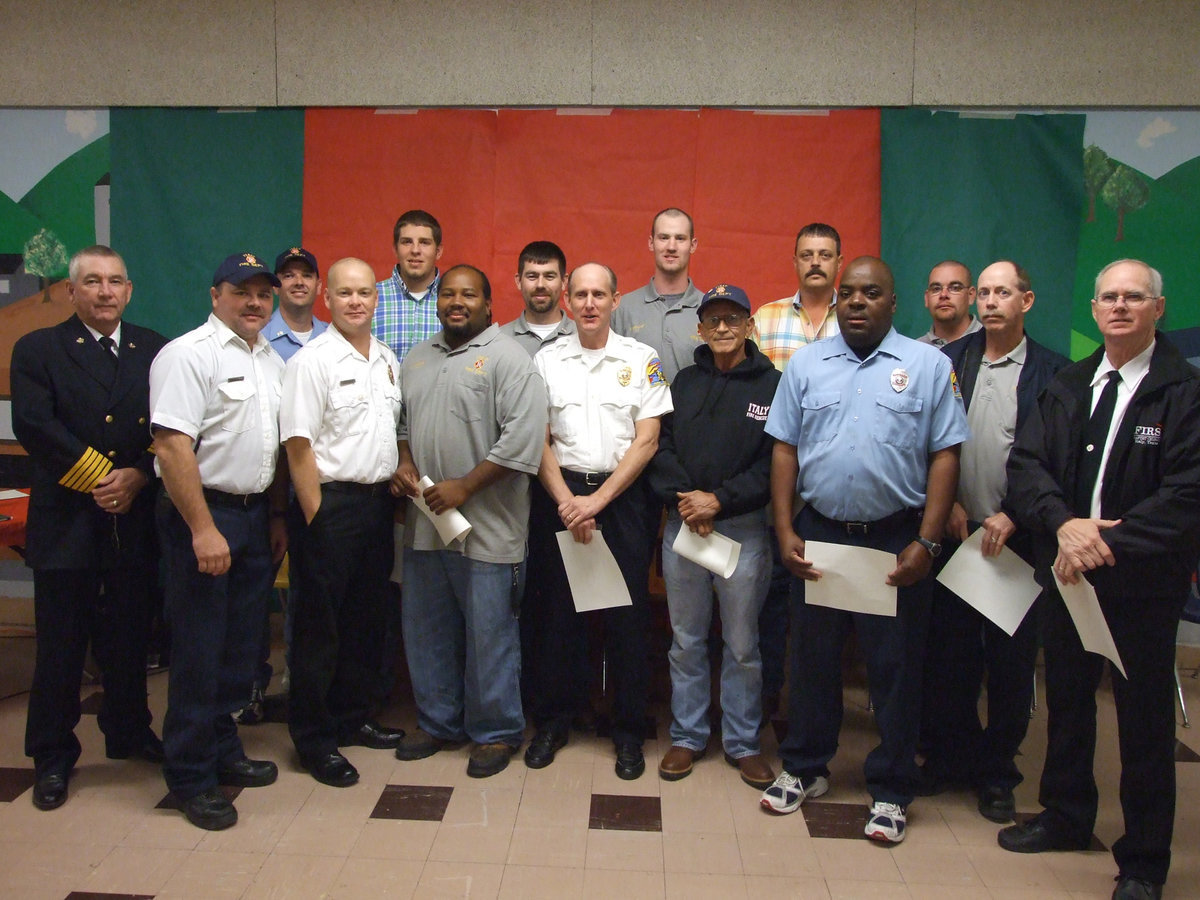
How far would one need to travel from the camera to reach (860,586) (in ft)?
8.29

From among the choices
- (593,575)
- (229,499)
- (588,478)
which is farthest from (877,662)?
(229,499)

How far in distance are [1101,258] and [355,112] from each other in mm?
3722

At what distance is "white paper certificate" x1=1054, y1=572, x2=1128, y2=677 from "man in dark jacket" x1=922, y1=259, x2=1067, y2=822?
428 millimetres

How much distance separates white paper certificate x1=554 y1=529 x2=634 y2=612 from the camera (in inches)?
114

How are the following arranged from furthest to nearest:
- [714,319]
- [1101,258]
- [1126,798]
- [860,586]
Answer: [1101,258]
[714,319]
[860,586]
[1126,798]

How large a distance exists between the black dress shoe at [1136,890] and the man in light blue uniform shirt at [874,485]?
0.55 meters

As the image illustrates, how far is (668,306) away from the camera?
11.1 feet

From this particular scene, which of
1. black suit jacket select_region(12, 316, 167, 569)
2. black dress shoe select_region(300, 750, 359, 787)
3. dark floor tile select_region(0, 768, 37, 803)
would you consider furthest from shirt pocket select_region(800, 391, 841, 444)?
dark floor tile select_region(0, 768, 37, 803)

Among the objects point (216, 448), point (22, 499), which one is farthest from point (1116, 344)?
point (22, 499)

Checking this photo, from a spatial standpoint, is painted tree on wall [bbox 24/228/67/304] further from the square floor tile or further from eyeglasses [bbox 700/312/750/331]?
the square floor tile

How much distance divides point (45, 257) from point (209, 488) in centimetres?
280

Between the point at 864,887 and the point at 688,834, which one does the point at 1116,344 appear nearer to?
the point at 864,887

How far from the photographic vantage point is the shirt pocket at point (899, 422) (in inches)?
98.2

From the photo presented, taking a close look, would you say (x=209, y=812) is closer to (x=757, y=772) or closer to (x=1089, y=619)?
(x=757, y=772)
